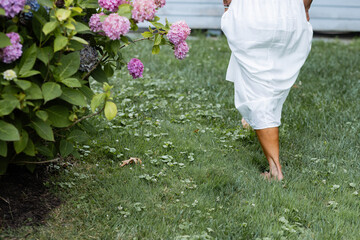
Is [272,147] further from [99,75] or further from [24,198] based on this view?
[24,198]

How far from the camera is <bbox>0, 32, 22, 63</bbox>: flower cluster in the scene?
2.12 metres

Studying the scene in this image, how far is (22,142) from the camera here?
7.53ft

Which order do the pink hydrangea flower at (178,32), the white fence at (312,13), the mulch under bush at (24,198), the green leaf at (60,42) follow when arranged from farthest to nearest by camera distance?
the white fence at (312,13), the pink hydrangea flower at (178,32), the mulch under bush at (24,198), the green leaf at (60,42)

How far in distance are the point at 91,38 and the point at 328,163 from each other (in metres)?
2.01

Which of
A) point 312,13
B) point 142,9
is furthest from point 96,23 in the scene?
point 312,13

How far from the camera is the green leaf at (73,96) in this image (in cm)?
233

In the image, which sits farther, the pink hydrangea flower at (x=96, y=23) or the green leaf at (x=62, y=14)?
the pink hydrangea flower at (x=96, y=23)

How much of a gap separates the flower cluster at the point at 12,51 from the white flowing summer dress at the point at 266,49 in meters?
1.63

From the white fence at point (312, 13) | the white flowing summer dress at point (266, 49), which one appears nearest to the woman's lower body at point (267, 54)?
the white flowing summer dress at point (266, 49)

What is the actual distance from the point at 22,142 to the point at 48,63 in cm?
40

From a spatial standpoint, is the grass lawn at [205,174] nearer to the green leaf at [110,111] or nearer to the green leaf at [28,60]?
the green leaf at [110,111]

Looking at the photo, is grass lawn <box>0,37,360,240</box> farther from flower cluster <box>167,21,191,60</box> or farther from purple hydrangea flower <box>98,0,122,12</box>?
purple hydrangea flower <box>98,0,122,12</box>

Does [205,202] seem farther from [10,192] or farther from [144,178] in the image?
[10,192]

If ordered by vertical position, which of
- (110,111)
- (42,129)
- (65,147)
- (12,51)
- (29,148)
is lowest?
(65,147)
